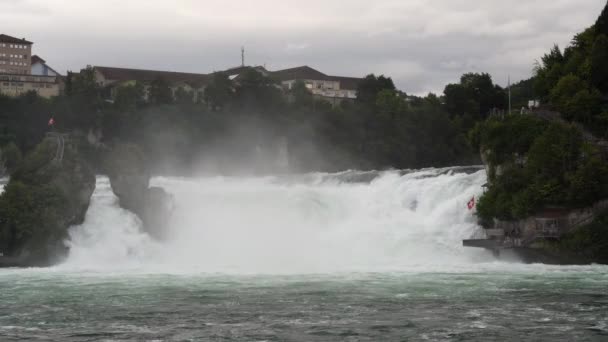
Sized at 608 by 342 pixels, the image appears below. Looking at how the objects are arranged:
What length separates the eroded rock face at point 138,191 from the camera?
172 feet

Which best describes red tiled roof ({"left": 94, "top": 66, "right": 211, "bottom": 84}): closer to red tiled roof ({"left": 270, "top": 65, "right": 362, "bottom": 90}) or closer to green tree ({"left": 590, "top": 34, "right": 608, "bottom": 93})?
red tiled roof ({"left": 270, "top": 65, "right": 362, "bottom": 90})

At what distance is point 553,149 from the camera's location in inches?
1832

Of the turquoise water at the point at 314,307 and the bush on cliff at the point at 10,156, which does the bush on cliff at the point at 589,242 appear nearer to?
the turquoise water at the point at 314,307

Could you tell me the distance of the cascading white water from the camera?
4678cm

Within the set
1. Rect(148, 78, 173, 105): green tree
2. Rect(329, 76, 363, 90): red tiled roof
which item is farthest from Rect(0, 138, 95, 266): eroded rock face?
Rect(329, 76, 363, 90): red tiled roof

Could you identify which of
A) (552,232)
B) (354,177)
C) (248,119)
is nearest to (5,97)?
(248,119)

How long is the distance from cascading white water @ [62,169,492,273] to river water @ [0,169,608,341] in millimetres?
101

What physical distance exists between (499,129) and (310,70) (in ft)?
286

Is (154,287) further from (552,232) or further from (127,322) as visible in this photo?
(552,232)

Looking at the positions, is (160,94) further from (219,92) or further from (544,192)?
(544,192)

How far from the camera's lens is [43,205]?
48.8 meters

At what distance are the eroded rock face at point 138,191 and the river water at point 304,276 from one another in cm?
71

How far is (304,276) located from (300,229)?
41.4 ft

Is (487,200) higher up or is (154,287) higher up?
(487,200)
